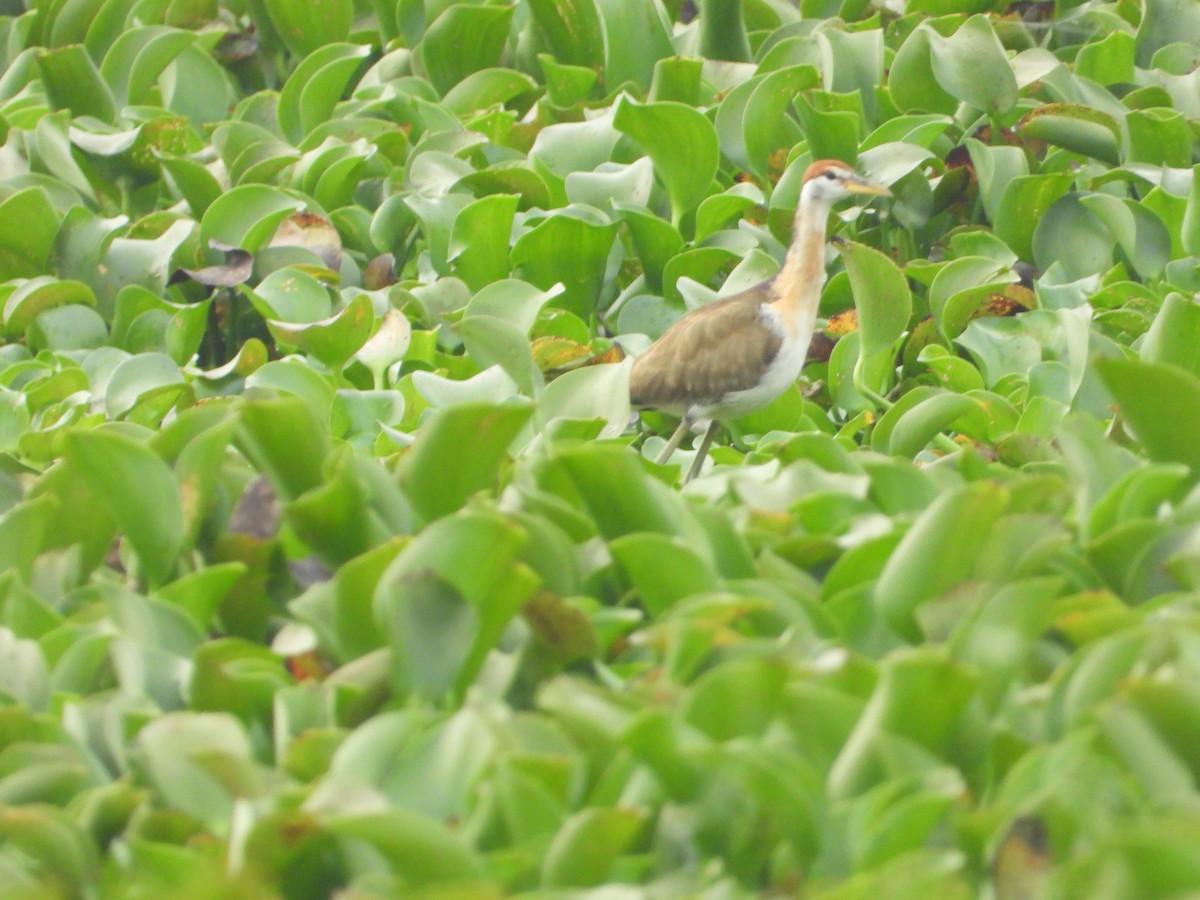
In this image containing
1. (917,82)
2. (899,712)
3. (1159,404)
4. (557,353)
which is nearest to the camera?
(899,712)

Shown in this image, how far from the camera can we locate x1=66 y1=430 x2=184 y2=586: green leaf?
2.22 m

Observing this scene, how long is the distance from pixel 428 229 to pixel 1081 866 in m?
3.66

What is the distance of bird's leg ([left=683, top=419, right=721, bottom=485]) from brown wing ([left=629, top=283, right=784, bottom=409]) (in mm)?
155

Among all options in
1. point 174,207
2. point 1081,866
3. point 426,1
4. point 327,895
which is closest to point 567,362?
point 174,207

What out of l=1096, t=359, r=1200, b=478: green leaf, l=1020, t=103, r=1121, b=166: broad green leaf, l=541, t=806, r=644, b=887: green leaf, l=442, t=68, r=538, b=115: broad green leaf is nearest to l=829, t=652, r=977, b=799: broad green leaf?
l=541, t=806, r=644, b=887: green leaf

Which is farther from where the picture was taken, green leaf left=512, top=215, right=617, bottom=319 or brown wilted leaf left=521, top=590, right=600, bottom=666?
green leaf left=512, top=215, right=617, bottom=319

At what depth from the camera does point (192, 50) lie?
6074 mm

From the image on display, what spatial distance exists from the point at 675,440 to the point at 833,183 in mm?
869

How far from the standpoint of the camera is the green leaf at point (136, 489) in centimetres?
222

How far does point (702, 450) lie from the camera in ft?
15.9

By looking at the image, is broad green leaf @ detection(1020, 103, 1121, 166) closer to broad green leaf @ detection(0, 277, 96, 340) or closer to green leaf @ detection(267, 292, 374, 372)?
green leaf @ detection(267, 292, 374, 372)

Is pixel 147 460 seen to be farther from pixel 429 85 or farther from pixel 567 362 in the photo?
pixel 429 85

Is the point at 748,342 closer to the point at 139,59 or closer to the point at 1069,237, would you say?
the point at 1069,237

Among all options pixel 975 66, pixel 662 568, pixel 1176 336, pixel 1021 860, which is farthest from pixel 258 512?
pixel 975 66
